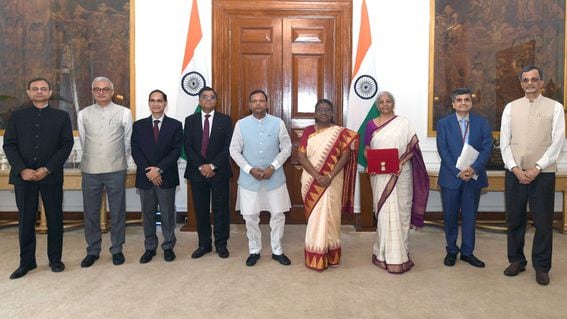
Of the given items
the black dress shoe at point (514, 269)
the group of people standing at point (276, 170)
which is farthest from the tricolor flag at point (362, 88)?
the black dress shoe at point (514, 269)

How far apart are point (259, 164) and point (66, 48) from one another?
3122 millimetres

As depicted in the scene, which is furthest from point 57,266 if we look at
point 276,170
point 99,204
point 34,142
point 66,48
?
point 66,48

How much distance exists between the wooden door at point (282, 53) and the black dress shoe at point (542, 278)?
2774mm

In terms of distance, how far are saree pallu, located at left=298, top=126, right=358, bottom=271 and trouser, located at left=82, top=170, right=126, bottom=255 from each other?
155 centimetres

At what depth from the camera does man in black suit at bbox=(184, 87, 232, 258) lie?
3.74 meters

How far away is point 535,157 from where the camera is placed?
3.18 metres

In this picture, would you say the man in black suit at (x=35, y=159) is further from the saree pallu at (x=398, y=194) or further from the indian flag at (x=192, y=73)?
the saree pallu at (x=398, y=194)

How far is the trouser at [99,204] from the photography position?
11.8ft

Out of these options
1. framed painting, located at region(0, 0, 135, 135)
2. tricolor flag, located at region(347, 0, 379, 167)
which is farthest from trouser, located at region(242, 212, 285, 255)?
framed painting, located at region(0, 0, 135, 135)

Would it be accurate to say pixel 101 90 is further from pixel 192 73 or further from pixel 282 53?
pixel 282 53

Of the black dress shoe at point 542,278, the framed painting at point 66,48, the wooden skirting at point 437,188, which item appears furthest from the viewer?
the framed painting at point 66,48

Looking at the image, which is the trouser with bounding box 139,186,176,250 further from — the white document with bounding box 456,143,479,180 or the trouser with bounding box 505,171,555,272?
the trouser with bounding box 505,171,555,272

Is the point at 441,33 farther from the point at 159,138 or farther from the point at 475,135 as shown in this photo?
the point at 159,138

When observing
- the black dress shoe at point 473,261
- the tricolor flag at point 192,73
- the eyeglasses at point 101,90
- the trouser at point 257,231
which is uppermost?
the tricolor flag at point 192,73
